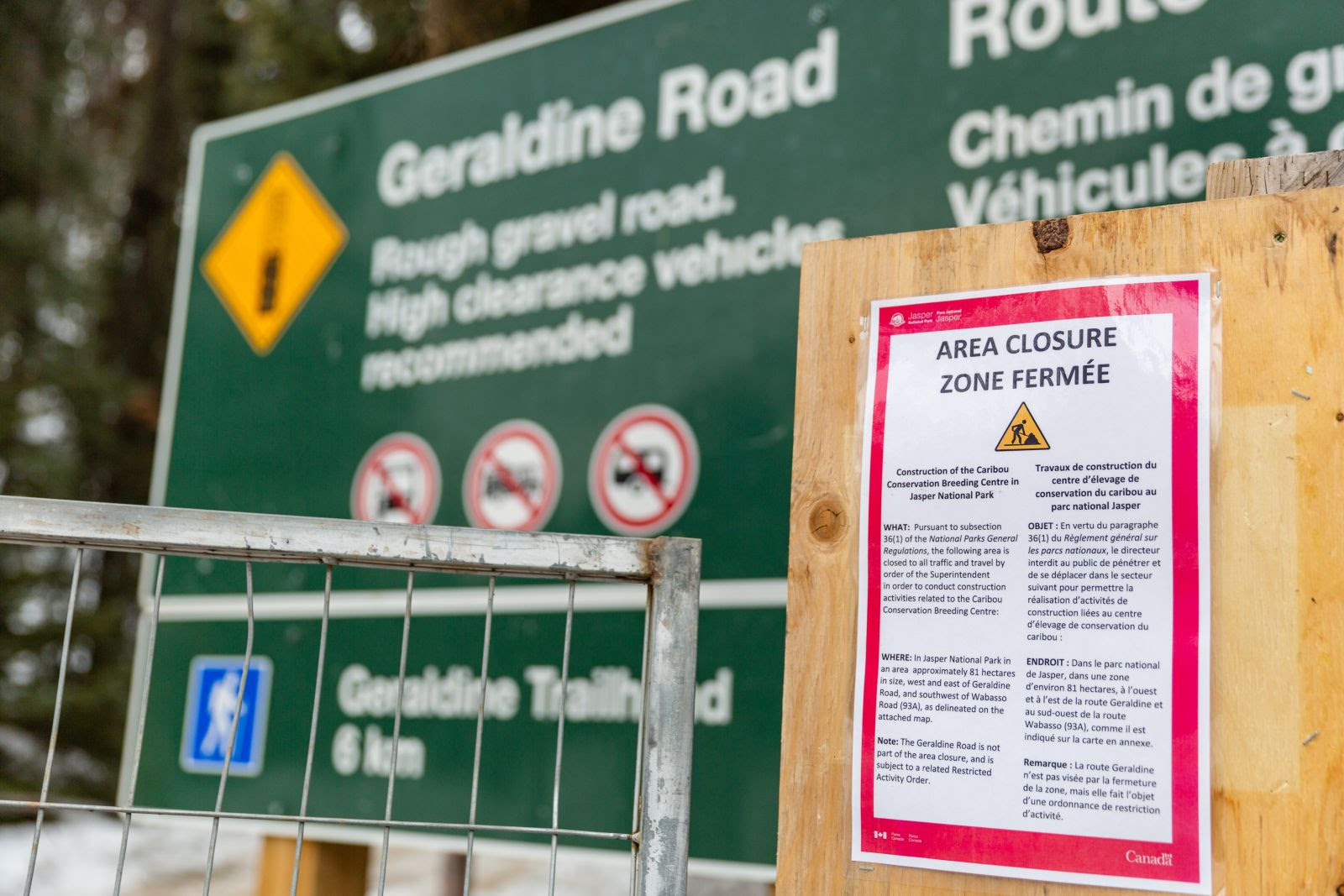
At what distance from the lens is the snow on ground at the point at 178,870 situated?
20.6 feet

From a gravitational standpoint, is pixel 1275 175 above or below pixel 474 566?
above

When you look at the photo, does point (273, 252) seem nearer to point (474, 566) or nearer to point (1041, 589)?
point (474, 566)

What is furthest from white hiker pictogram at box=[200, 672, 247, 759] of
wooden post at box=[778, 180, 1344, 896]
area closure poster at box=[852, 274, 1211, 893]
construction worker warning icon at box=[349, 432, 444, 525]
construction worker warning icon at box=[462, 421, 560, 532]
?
area closure poster at box=[852, 274, 1211, 893]

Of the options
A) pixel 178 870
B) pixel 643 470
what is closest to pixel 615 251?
pixel 643 470

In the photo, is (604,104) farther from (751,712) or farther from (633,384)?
(751,712)

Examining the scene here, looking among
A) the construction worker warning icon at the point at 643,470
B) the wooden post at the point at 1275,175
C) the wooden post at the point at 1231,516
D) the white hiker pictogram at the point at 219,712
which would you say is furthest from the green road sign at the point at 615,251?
the wooden post at the point at 1231,516

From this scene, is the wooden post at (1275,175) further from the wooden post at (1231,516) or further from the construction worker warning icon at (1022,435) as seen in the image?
the construction worker warning icon at (1022,435)

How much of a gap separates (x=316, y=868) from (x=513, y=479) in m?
1.07

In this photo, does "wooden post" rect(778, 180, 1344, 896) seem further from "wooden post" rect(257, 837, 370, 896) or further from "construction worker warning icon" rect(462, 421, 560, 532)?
"wooden post" rect(257, 837, 370, 896)

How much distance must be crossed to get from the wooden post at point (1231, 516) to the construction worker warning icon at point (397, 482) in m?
1.87

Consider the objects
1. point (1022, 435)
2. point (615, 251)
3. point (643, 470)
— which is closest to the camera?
point (1022, 435)

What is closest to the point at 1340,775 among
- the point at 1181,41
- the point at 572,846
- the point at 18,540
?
the point at 18,540

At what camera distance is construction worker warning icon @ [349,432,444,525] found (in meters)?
3.30

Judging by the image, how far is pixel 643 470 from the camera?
115 inches
